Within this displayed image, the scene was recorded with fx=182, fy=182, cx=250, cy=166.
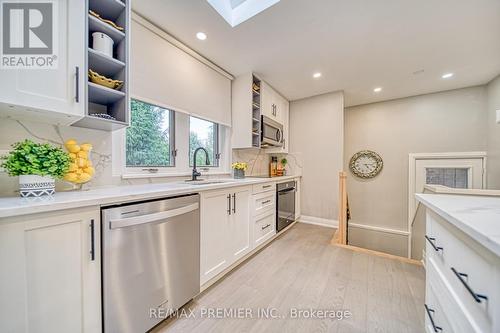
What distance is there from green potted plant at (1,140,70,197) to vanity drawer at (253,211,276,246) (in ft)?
5.92

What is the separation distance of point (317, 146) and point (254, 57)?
2025mm

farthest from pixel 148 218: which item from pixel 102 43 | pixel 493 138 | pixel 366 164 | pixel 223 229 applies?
pixel 493 138

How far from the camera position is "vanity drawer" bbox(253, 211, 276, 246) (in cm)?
224

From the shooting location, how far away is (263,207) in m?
2.39

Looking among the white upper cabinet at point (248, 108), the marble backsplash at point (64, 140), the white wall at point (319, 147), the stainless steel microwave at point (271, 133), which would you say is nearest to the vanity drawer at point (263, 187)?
the white upper cabinet at point (248, 108)

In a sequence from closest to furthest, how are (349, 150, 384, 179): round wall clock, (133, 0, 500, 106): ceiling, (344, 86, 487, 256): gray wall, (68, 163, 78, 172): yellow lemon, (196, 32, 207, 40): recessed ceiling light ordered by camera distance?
(68, 163, 78, 172): yellow lemon < (133, 0, 500, 106): ceiling < (196, 32, 207, 40): recessed ceiling light < (344, 86, 487, 256): gray wall < (349, 150, 384, 179): round wall clock

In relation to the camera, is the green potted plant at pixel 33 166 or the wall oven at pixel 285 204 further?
the wall oven at pixel 285 204

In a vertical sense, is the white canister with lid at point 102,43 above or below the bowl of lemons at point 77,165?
above

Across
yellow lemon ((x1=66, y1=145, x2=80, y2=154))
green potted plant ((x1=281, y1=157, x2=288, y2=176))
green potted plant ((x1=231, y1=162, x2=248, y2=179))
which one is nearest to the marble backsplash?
yellow lemon ((x1=66, y1=145, x2=80, y2=154))

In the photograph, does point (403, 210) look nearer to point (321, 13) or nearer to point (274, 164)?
point (274, 164)

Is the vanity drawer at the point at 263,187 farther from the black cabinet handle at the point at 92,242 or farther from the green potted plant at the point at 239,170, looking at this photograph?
the black cabinet handle at the point at 92,242

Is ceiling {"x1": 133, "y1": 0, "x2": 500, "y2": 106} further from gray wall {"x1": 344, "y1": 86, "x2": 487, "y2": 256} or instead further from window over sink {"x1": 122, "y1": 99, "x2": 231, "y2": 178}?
window over sink {"x1": 122, "y1": 99, "x2": 231, "y2": 178}

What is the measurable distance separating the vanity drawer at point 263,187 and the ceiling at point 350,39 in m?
1.61

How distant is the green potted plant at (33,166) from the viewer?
0.91 meters
